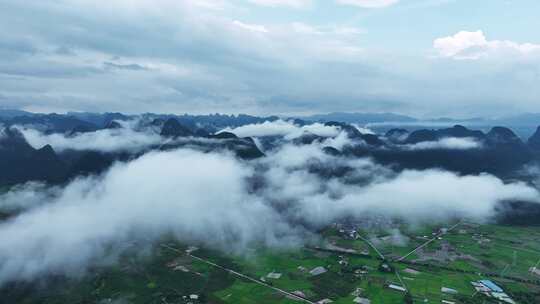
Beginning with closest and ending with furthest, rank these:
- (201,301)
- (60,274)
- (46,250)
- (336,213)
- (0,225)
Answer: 1. (201,301)
2. (60,274)
3. (46,250)
4. (0,225)
5. (336,213)

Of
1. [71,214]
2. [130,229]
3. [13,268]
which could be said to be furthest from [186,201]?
[13,268]

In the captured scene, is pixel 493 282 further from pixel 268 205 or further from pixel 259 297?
pixel 268 205

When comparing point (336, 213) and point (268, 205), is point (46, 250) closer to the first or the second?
point (268, 205)

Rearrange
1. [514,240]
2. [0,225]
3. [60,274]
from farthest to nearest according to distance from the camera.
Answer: [514,240], [0,225], [60,274]

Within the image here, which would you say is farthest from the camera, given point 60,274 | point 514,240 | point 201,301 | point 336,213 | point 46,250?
point 336,213

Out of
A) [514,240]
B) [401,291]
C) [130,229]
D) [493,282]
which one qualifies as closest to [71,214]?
[130,229]

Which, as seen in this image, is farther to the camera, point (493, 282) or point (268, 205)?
point (268, 205)

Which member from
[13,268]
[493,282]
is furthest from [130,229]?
[493,282]

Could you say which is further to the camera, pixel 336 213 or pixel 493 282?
pixel 336 213

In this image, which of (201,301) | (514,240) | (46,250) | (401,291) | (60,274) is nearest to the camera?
(201,301)
